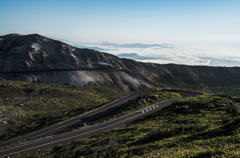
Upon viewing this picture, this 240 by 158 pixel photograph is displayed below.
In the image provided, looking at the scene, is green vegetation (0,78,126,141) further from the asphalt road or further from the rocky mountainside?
the rocky mountainside

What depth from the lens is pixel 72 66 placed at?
269 feet

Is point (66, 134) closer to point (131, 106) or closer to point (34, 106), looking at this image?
point (131, 106)

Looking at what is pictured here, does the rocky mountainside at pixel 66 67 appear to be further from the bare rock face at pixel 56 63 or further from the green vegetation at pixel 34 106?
the green vegetation at pixel 34 106

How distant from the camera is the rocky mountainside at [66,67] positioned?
73.1 m

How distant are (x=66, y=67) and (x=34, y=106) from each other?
3895cm

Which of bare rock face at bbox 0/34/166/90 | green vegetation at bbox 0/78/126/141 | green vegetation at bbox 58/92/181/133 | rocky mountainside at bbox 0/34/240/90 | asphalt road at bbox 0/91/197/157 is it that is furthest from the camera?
rocky mountainside at bbox 0/34/240/90

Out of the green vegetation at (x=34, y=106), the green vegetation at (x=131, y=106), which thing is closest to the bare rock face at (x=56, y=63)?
the green vegetation at (x=34, y=106)

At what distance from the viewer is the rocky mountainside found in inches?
2876

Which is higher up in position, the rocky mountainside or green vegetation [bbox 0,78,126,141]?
the rocky mountainside

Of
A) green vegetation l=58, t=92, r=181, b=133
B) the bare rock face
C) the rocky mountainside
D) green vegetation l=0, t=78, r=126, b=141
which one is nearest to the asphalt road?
green vegetation l=58, t=92, r=181, b=133

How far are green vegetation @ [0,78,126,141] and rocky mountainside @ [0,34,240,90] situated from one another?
1555 cm

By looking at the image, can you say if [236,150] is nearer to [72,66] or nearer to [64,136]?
[64,136]

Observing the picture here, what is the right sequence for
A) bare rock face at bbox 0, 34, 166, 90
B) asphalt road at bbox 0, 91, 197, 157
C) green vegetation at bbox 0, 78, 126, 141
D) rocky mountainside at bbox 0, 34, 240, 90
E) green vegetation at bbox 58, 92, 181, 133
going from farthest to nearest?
1. rocky mountainside at bbox 0, 34, 240, 90
2. bare rock face at bbox 0, 34, 166, 90
3. green vegetation at bbox 58, 92, 181, 133
4. green vegetation at bbox 0, 78, 126, 141
5. asphalt road at bbox 0, 91, 197, 157

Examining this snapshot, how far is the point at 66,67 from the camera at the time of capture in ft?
264
